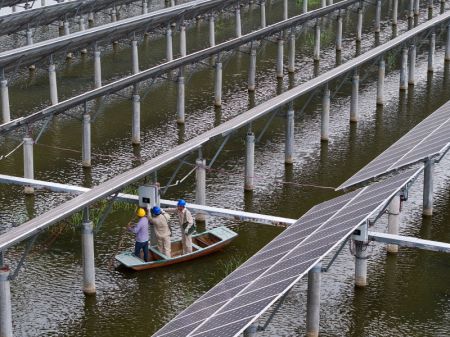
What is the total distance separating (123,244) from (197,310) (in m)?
9.91

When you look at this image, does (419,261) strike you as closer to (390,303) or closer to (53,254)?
(390,303)

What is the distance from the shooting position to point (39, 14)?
171 ft

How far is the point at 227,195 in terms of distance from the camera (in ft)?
118

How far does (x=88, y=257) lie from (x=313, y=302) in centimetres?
598

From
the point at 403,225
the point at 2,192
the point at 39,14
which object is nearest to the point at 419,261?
the point at 403,225

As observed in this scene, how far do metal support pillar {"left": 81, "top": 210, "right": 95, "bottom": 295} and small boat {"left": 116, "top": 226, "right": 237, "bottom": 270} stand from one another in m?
1.57

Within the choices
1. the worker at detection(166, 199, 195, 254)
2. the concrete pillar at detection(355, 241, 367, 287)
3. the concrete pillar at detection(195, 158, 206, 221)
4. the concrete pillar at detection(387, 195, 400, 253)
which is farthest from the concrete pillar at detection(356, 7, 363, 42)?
the concrete pillar at detection(355, 241, 367, 287)

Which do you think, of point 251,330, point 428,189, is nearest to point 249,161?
point 428,189

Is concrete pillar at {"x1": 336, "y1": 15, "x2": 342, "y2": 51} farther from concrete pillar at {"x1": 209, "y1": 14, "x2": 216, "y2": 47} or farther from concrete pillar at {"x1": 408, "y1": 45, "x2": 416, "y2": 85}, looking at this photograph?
concrete pillar at {"x1": 408, "y1": 45, "x2": 416, "y2": 85}

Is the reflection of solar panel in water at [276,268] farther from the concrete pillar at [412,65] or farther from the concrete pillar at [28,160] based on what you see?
the concrete pillar at [412,65]

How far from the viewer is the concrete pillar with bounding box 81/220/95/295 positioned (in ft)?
87.5

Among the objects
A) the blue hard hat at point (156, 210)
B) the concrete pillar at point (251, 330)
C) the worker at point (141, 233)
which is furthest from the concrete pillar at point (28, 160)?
the concrete pillar at point (251, 330)

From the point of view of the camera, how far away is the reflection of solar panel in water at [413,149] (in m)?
30.3

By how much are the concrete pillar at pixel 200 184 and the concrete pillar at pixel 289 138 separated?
5570mm
